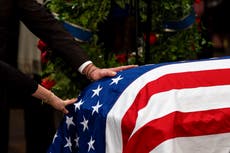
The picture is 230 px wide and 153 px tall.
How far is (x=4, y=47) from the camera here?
11.2 feet

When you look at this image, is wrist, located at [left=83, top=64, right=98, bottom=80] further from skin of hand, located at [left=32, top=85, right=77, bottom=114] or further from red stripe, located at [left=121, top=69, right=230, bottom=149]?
red stripe, located at [left=121, top=69, right=230, bottom=149]

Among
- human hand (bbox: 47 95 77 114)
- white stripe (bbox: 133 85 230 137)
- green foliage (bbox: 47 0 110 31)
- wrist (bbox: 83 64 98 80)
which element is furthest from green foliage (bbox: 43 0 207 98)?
white stripe (bbox: 133 85 230 137)

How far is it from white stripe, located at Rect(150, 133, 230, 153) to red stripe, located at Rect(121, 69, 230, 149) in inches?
7.2

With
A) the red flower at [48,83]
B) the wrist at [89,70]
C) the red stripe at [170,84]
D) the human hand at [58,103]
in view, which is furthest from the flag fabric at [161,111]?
the red flower at [48,83]

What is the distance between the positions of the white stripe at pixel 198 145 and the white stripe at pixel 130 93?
0.24 m

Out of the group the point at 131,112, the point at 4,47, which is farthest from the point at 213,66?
the point at 4,47

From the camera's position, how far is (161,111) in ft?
8.87

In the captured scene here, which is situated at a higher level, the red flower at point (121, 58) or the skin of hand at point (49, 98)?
the skin of hand at point (49, 98)

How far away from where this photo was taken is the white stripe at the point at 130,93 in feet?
9.25

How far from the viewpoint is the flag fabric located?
267 centimetres

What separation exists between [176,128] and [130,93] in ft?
1.08

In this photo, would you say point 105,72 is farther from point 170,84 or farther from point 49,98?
point 170,84

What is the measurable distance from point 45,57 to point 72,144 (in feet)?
3.90

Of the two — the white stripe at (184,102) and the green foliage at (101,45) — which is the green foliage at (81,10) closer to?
the green foliage at (101,45)
